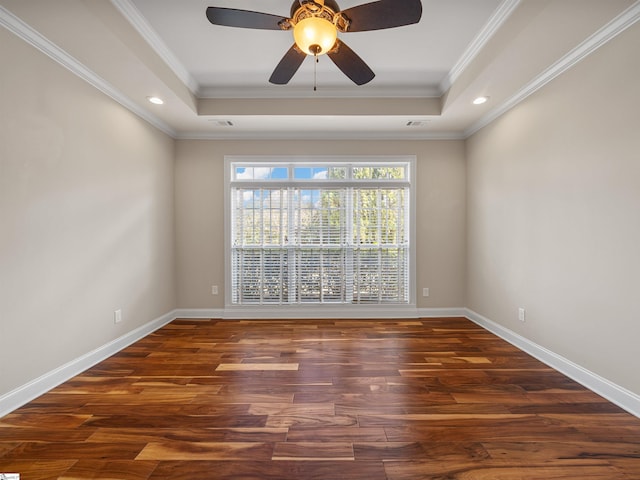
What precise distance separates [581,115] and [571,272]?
1.25 m

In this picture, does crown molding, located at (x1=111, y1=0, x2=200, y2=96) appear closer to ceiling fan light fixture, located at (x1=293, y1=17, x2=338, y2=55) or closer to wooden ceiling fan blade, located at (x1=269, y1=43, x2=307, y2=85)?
wooden ceiling fan blade, located at (x1=269, y1=43, x2=307, y2=85)

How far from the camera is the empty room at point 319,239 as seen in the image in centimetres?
185

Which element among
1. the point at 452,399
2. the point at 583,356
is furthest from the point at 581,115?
the point at 452,399

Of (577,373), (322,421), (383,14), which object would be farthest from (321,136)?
(577,373)

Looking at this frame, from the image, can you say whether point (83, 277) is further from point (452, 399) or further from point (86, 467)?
point (452, 399)

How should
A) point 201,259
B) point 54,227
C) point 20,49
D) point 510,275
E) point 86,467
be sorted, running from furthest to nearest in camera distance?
point 201,259, point 510,275, point 54,227, point 20,49, point 86,467

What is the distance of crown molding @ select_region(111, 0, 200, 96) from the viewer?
226 cm

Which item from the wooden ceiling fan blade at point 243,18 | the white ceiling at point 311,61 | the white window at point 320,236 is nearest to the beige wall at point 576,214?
the white ceiling at point 311,61

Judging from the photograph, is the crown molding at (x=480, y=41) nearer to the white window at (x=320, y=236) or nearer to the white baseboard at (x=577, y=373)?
the white window at (x=320, y=236)

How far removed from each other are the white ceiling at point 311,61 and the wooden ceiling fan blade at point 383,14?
0.60 m

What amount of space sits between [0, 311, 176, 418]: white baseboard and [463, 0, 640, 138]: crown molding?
4.74 meters

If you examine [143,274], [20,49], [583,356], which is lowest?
[583,356]

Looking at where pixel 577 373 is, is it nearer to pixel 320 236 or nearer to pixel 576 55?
pixel 576 55

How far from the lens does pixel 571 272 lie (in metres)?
2.58
